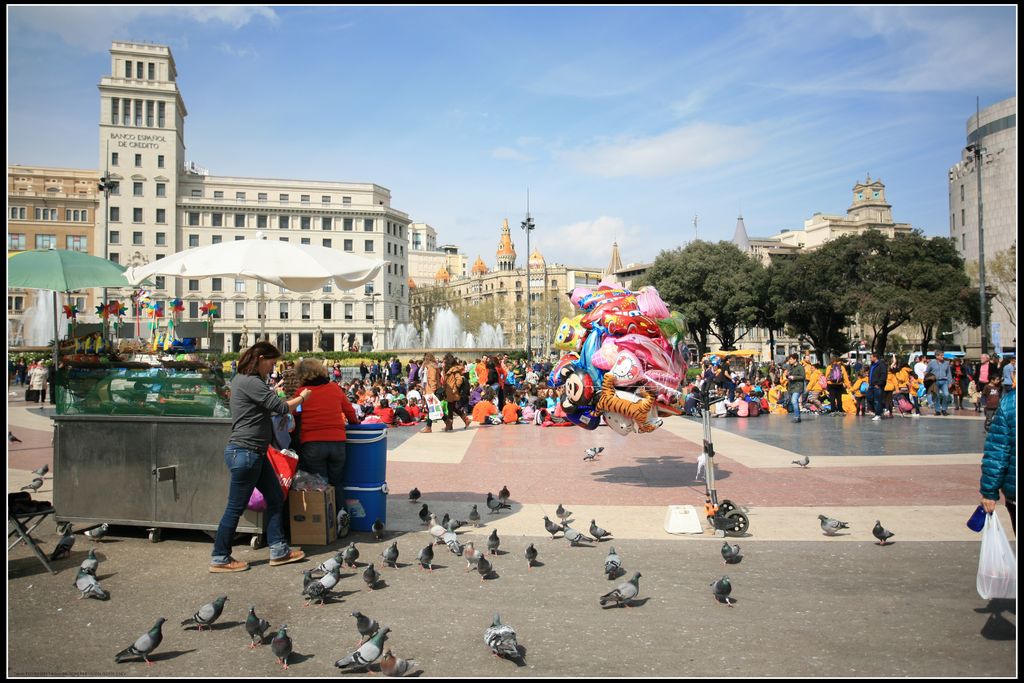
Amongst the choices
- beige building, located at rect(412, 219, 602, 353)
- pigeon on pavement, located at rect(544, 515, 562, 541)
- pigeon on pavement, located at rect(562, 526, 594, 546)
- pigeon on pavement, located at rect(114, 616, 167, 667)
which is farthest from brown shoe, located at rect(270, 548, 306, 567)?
beige building, located at rect(412, 219, 602, 353)

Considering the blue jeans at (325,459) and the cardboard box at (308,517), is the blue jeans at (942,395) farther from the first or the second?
the cardboard box at (308,517)

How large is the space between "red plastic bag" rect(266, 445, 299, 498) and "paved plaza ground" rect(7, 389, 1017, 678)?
703 mm

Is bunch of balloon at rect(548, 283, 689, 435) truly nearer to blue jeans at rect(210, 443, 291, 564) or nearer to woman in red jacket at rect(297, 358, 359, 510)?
woman in red jacket at rect(297, 358, 359, 510)

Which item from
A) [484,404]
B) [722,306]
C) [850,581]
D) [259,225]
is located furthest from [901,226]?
[850,581]

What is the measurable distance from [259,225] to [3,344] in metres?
83.7

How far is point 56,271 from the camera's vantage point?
8914 millimetres

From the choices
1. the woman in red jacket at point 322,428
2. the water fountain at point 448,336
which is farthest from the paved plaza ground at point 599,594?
Answer: the water fountain at point 448,336

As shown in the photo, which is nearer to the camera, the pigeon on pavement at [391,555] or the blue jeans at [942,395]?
the pigeon on pavement at [391,555]

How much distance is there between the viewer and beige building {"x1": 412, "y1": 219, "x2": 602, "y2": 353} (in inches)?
3538

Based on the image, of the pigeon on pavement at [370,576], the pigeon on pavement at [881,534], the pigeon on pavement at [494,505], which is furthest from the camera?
the pigeon on pavement at [494,505]

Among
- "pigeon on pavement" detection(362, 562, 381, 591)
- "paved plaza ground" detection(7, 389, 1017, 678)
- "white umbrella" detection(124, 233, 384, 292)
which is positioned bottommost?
"paved plaza ground" detection(7, 389, 1017, 678)

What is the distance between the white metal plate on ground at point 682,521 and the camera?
738 cm

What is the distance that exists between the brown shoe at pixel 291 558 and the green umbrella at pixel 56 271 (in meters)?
4.87

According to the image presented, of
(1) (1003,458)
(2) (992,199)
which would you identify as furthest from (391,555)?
(2) (992,199)
